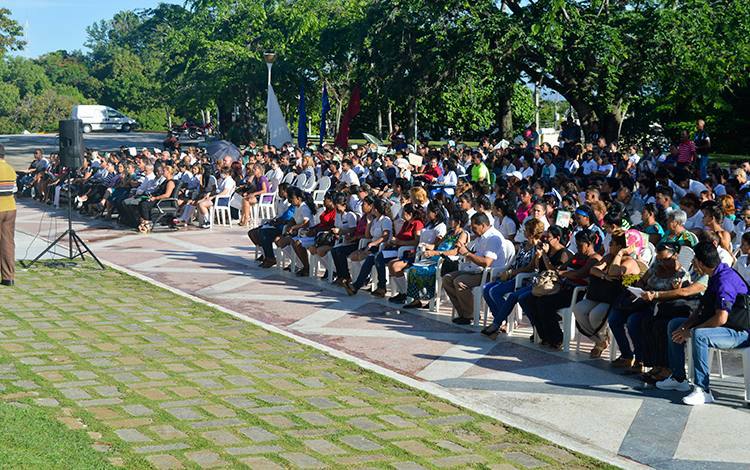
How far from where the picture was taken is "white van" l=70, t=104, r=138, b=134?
210 feet

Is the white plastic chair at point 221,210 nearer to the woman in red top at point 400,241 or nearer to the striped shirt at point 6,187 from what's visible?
the striped shirt at point 6,187

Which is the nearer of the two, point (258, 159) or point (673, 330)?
point (673, 330)

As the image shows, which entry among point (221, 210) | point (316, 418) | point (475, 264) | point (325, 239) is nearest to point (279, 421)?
point (316, 418)

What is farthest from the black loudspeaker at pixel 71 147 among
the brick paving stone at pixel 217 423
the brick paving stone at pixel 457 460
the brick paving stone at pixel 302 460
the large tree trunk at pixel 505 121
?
the large tree trunk at pixel 505 121

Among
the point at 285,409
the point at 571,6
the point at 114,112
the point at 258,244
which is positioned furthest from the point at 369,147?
the point at 114,112

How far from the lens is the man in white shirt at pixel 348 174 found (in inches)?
842

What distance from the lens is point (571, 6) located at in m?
27.4

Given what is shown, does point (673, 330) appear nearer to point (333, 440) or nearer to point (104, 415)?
point (333, 440)

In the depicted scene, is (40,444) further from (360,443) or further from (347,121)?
(347,121)

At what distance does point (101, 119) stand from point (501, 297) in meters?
57.1

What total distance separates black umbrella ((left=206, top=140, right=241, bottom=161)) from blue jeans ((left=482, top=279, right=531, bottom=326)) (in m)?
16.5

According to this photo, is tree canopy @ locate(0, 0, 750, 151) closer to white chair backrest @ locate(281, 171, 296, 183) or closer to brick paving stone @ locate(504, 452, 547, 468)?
white chair backrest @ locate(281, 171, 296, 183)

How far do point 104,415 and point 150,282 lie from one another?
22.7 ft

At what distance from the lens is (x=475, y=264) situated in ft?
39.6
